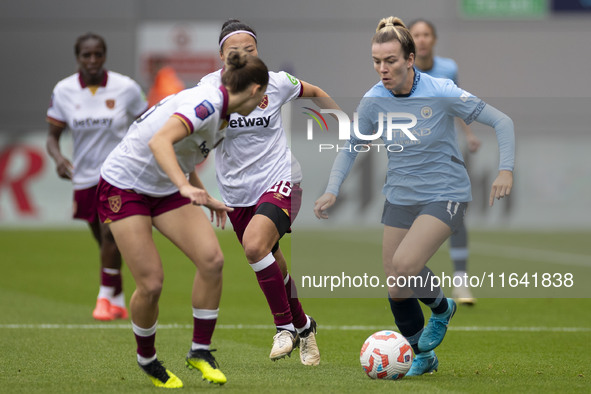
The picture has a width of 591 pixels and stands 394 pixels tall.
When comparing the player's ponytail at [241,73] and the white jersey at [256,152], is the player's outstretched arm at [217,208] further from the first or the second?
the white jersey at [256,152]

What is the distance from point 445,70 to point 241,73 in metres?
4.61

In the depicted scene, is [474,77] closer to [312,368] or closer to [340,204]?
[340,204]

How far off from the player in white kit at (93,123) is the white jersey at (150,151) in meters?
3.59

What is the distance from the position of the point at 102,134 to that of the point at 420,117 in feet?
13.0

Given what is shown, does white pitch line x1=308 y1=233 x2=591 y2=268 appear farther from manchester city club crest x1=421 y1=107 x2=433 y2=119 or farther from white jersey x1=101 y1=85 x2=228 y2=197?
white jersey x1=101 y1=85 x2=228 y2=197

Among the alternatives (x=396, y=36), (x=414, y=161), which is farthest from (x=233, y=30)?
(x=414, y=161)

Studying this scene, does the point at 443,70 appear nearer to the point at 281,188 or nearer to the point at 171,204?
the point at 281,188

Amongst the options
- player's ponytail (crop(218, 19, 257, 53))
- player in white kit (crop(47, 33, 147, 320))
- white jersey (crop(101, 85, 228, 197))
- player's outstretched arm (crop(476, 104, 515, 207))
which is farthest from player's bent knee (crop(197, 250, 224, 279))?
player in white kit (crop(47, 33, 147, 320))

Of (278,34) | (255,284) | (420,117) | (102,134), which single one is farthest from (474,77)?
(420,117)

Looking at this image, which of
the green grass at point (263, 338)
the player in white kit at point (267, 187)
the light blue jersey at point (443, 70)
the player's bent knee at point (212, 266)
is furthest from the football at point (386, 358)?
the light blue jersey at point (443, 70)

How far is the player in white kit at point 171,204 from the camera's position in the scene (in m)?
5.18

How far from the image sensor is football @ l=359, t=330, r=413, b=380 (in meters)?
5.81

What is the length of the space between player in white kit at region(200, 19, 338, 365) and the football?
563mm

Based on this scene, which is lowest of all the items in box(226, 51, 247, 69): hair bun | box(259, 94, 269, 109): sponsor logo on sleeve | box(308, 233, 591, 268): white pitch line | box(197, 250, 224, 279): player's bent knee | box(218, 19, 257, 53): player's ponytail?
box(308, 233, 591, 268): white pitch line
